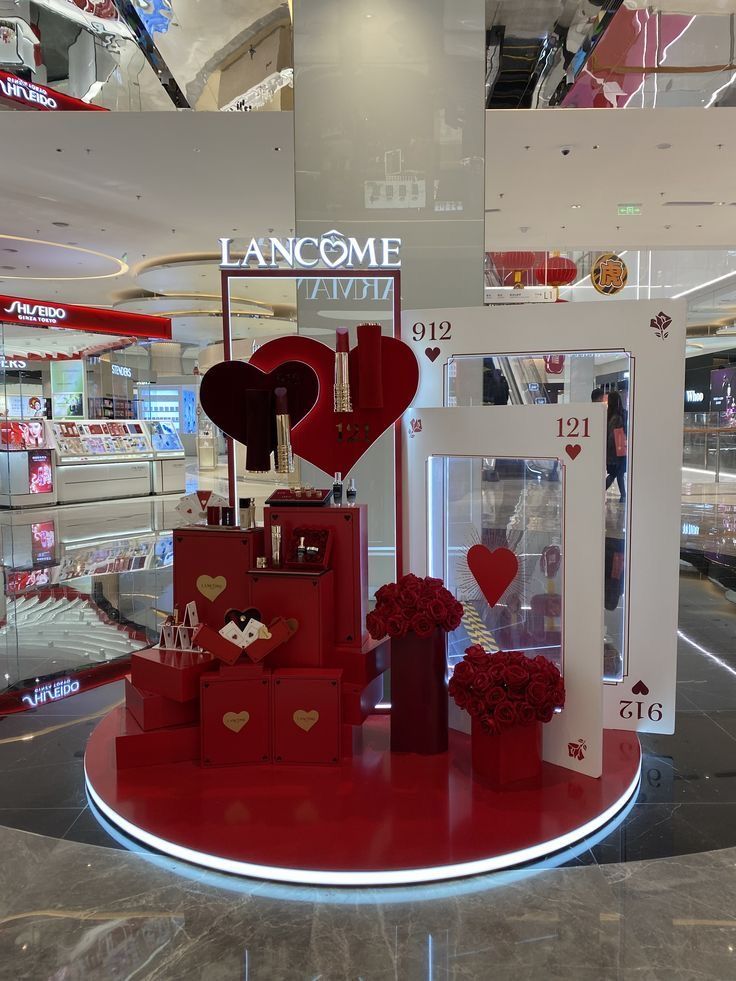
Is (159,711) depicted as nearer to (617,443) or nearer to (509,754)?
(509,754)

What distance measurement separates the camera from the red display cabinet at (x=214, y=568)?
9.70 ft

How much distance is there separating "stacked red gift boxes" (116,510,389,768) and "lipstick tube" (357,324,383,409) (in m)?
0.47

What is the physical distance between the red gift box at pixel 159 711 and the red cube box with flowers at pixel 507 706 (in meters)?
1.05

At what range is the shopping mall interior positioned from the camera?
6.60 feet

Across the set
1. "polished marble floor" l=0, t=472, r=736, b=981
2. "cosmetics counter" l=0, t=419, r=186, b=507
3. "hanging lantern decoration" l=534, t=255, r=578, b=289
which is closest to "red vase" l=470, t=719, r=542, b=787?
"polished marble floor" l=0, t=472, r=736, b=981

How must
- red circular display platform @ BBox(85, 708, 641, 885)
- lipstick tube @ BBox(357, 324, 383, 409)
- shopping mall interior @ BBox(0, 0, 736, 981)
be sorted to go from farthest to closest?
1. lipstick tube @ BBox(357, 324, 383, 409)
2. red circular display platform @ BBox(85, 708, 641, 885)
3. shopping mall interior @ BBox(0, 0, 736, 981)

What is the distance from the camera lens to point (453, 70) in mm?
4766

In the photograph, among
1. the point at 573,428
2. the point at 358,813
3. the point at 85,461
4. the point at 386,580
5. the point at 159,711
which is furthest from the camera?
the point at 85,461

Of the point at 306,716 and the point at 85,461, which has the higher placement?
the point at 85,461

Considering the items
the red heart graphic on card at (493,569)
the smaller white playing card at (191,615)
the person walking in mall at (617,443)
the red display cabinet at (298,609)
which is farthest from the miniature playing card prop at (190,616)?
the person walking in mall at (617,443)

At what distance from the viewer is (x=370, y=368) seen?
3.05 metres

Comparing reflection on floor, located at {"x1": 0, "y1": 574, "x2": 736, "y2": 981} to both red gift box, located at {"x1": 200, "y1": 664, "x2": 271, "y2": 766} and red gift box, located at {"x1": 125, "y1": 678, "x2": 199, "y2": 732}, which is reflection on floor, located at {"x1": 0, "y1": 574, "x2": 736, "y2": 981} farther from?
red gift box, located at {"x1": 200, "y1": 664, "x2": 271, "y2": 766}

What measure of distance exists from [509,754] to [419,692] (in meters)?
0.43

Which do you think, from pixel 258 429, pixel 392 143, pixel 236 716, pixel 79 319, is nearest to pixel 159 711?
pixel 236 716
